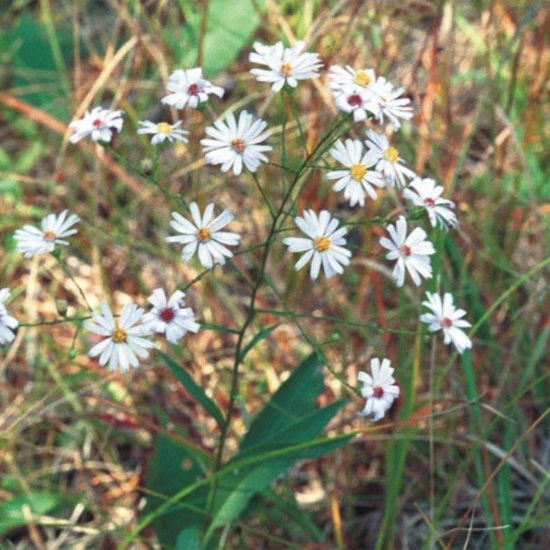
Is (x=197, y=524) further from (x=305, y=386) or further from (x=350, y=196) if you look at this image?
(x=350, y=196)

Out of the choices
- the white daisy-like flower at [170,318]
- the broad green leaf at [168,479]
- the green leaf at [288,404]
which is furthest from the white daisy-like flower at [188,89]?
the broad green leaf at [168,479]

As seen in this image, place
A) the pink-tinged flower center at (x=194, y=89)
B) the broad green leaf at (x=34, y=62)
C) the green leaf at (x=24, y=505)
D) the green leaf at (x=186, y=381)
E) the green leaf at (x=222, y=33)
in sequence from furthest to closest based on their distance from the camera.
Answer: the broad green leaf at (x=34, y=62) < the green leaf at (x=222, y=33) < the green leaf at (x=24, y=505) < the green leaf at (x=186, y=381) < the pink-tinged flower center at (x=194, y=89)

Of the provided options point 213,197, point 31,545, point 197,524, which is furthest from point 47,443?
point 213,197

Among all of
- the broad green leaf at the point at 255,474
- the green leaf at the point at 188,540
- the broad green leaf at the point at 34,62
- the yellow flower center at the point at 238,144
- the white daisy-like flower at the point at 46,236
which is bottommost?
the green leaf at the point at 188,540

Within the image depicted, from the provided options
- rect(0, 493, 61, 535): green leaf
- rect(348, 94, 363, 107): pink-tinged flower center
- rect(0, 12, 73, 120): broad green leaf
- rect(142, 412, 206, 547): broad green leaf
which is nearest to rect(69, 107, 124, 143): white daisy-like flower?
rect(348, 94, 363, 107): pink-tinged flower center

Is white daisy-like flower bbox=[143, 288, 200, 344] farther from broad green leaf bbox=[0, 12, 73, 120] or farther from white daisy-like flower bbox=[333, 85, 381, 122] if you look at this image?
broad green leaf bbox=[0, 12, 73, 120]

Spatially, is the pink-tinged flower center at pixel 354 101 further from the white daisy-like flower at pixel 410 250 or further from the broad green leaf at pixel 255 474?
the broad green leaf at pixel 255 474

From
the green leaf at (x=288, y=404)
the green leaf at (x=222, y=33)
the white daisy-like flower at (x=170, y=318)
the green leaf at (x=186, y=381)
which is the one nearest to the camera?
the white daisy-like flower at (x=170, y=318)
